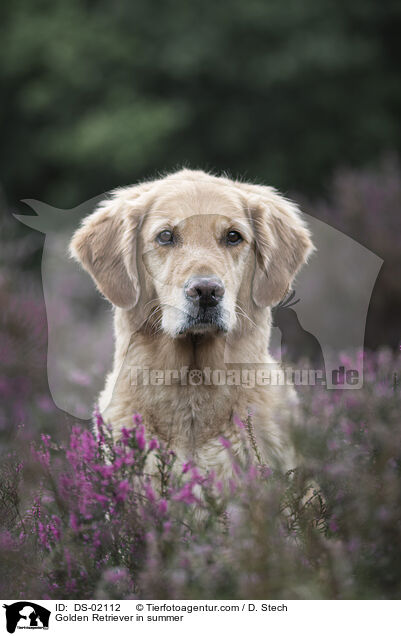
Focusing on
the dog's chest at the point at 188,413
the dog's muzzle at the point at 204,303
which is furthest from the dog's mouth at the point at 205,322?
the dog's chest at the point at 188,413

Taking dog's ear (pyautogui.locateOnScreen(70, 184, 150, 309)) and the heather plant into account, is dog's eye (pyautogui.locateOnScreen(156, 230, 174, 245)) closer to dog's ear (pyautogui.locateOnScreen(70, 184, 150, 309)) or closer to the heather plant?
dog's ear (pyautogui.locateOnScreen(70, 184, 150, 309))

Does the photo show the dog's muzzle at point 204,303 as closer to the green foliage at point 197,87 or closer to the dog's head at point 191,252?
the dog's head at point 191,252

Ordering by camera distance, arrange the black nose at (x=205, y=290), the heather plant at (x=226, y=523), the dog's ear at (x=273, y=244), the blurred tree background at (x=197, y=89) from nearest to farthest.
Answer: the heather plant at (x=226, y=523), the black nose at (x=205, y=290), the dog's ear at (x=273, y=244), the blurred tree background at (x=197, y=89)

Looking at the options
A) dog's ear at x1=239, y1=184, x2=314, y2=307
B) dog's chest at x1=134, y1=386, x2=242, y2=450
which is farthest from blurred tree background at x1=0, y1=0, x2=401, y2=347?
dog's chest at x1=134, y1=386, x2=242, y2=450

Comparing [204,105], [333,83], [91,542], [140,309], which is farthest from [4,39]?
[91,542]

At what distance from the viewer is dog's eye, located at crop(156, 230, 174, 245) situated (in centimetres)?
365

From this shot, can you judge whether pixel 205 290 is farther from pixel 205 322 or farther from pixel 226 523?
pixel 226 523

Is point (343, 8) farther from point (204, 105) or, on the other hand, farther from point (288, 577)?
point (288, 577)

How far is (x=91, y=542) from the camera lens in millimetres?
2844

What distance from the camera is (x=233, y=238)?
12.1ft

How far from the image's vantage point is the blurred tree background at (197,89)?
15.6 m

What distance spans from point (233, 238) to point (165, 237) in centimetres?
35

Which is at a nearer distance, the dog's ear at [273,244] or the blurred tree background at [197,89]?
the dog's ear at [273,244]

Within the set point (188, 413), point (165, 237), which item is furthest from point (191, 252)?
point (188, 413)
